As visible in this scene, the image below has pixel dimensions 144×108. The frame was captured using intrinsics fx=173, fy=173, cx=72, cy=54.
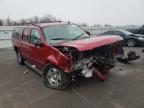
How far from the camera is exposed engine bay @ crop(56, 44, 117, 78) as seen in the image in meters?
4.60

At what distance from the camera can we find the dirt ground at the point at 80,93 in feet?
13.5

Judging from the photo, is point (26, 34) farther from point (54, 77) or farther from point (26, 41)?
point (54, 77)

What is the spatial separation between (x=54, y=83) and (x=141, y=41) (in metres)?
10.3

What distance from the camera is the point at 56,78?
5.01 metres

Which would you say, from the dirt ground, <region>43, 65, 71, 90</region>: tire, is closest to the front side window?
<region>43, 65, 71, 90</region>: tire

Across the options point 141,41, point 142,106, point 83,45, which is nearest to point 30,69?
point 83,45

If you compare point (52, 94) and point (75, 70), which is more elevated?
point (75, 70)

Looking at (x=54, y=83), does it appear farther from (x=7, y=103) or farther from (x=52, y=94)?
(x=7, y=103)

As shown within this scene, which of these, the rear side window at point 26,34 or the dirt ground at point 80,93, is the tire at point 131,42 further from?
the rear side window at point 26,34

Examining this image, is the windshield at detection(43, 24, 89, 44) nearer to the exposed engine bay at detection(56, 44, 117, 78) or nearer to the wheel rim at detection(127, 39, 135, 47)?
the exposed engine bay at detection(56, 44, 117, 78)

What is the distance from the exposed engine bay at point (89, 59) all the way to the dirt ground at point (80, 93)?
54 cm

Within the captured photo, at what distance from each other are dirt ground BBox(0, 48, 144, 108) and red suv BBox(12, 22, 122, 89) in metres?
0.37

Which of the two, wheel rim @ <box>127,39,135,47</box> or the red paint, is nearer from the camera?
the red paint

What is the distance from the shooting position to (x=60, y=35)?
220 inches
